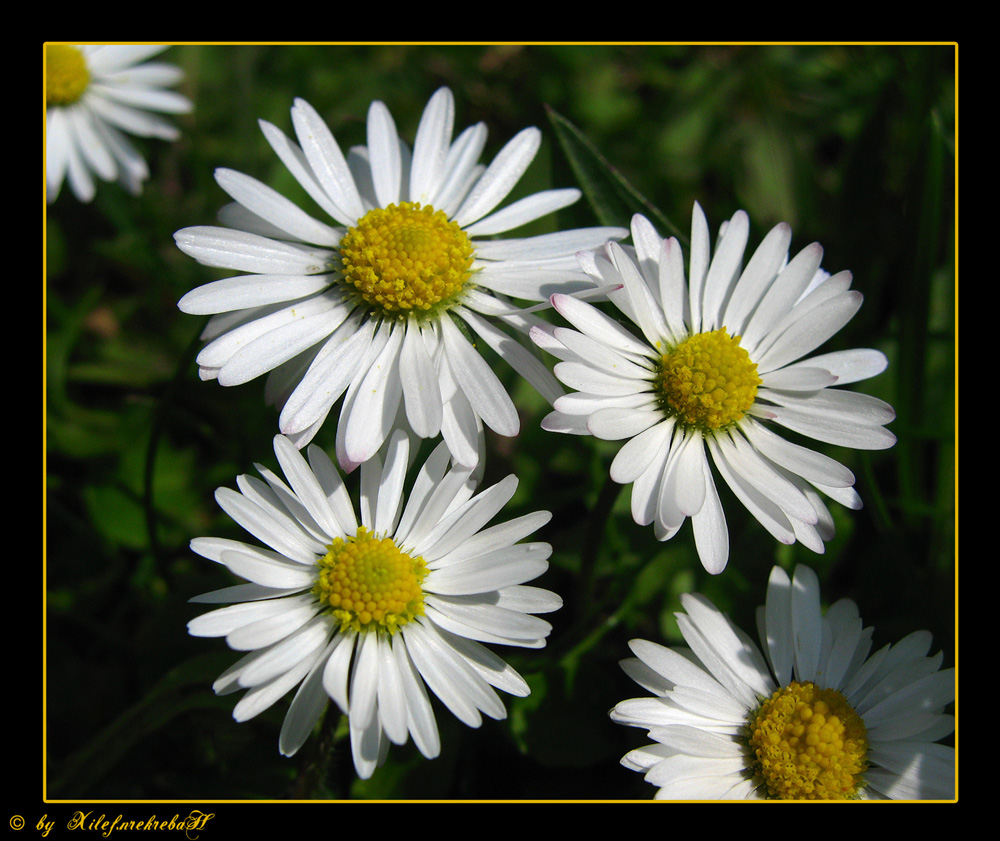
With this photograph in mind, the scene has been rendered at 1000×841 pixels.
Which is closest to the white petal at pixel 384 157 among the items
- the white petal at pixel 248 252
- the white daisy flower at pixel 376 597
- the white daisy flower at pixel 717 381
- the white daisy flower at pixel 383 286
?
the white daisy flower at pixel 383 286

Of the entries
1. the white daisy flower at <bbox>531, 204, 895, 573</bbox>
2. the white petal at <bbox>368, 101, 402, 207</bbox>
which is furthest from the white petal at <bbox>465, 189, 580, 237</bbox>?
the white daisy flower at <bbox>531, 204, 895, 573</bbox>

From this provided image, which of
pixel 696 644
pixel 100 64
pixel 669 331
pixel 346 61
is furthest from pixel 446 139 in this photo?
pixel 346 61

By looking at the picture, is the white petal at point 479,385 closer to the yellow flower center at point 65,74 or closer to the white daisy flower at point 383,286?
the white daisy flower at point 383,286

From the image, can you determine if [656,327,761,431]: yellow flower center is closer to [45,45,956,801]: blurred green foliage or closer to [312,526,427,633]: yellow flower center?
[45,45,956,801]: blurred green foliage

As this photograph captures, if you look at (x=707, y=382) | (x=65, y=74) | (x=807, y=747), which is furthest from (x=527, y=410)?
(x=65, y=74)

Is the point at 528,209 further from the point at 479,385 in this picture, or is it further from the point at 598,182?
the point at 479,385
